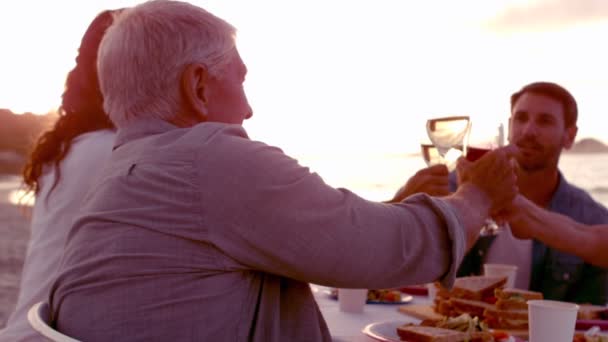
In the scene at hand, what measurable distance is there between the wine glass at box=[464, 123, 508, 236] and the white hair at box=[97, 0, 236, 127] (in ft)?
3.44

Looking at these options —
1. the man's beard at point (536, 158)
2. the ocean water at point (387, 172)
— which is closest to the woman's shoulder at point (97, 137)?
the man's beard at point (536, 158)

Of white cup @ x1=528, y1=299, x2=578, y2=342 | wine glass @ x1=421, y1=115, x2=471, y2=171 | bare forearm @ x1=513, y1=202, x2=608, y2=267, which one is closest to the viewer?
white cup @ x1=528, y1=299, x2=578, y2=342

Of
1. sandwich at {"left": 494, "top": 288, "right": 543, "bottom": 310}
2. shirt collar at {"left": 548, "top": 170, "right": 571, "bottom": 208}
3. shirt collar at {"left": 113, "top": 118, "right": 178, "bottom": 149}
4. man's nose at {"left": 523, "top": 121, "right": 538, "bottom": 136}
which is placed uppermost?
shirt collar at {"left": 113, "top": 118, "right": 178, "bottom": 149}

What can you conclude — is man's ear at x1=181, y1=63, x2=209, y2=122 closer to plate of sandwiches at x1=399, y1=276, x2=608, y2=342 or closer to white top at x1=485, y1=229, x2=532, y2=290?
plate of sandwiches at x1=399, y1=276, x2=608, y2=342

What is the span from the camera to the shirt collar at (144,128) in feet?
5.00

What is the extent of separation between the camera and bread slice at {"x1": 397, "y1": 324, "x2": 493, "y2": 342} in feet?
6.35

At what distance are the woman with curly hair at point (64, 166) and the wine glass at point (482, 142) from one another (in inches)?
46.9

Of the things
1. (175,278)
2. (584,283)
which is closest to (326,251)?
(175,278)

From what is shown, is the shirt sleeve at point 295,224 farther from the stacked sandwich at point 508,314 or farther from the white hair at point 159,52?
the stacked sandwich at point 508,314

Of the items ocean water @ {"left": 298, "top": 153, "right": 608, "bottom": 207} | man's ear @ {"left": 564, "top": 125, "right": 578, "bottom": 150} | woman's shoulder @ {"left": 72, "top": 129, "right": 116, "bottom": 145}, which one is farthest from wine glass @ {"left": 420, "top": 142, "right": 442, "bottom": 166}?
ocean water @ {"left": 298, "top": 153, "right": 608, "bottom": 207}

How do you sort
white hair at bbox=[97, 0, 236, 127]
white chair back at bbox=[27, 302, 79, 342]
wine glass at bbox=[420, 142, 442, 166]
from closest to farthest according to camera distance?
white chair back at bbox=[27, 302, 79, 342] → white hair at bbox=[97, 0, 236, 127] → wine glass at bbox=[420, 142, 442, 166]

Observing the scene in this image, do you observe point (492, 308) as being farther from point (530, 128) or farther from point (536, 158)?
point (530, 128)

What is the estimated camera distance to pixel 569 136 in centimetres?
445

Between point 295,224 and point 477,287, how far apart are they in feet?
4.99
